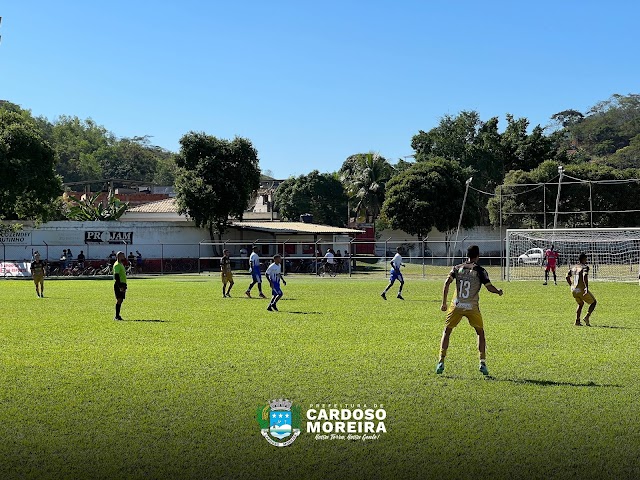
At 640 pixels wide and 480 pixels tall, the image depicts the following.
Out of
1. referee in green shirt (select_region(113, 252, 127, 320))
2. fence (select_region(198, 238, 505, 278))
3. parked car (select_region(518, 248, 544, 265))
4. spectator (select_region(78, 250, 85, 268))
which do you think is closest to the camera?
referee in green shirt (select_region(113, 252, 127, 320))

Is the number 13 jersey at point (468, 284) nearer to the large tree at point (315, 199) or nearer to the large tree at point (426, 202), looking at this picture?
the large tree at point (426, 202)

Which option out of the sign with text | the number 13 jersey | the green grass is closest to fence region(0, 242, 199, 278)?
the sign with text

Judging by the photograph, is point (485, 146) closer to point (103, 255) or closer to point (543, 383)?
point (103, 255)

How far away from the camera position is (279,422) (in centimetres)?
884

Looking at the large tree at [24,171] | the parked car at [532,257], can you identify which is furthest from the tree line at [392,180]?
the parked car at [532,257]

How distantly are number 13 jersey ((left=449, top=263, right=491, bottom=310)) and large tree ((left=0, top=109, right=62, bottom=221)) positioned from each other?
45.3 meters

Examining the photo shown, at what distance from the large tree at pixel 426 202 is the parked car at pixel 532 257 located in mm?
19012

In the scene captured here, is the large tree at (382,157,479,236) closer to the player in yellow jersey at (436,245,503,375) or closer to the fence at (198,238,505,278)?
the fence at (198,238,505,278)

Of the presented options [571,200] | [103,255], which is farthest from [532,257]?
[103,255]

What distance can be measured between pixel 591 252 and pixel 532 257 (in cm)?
373

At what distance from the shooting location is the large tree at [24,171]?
167 feet

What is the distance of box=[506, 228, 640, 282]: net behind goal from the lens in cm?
4131

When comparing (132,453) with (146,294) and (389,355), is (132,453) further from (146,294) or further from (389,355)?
(146,294)

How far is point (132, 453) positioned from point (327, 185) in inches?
3255
